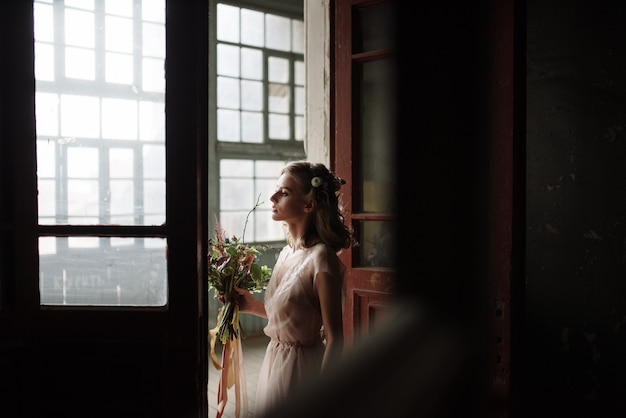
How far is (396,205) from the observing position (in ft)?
2.40

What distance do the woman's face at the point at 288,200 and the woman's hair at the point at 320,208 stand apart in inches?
0.9

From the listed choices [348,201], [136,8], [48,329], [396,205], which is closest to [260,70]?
[348,201]

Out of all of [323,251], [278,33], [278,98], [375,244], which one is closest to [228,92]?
[278,98]

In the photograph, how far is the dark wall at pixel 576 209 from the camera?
1839mm

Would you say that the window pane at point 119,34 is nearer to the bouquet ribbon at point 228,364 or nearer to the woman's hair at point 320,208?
the woman's hair at point 320,208

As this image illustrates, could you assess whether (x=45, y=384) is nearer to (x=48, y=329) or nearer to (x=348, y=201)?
(x=48, y=329)

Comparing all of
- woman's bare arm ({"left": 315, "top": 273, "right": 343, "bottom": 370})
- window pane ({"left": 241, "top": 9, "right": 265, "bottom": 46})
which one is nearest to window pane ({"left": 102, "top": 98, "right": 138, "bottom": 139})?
woman's bare arm ({"left": 315, "top": 273, "right": 343, "bottom": 370})

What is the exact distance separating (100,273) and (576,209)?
1.81 meters

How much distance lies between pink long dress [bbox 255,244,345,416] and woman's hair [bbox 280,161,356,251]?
57 millimetres

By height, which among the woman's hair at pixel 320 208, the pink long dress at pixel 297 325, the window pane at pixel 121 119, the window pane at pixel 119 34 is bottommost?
the pink long dress at pixel 297 325

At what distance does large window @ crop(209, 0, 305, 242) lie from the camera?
5262 millimetres

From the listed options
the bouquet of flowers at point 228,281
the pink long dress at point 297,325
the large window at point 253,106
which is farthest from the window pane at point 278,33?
the pink long dress at point 297,325

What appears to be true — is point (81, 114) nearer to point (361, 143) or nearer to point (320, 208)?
point (320, 208)

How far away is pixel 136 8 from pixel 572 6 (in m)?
1.62
